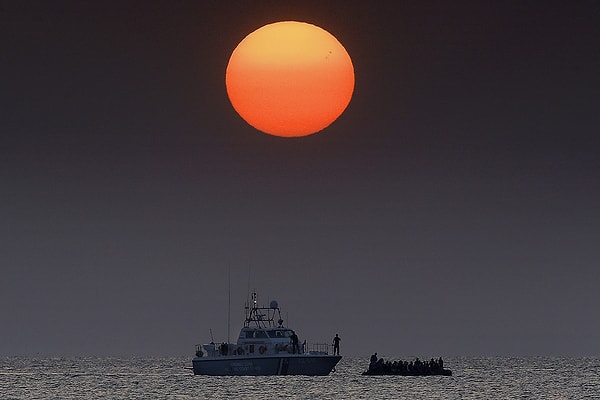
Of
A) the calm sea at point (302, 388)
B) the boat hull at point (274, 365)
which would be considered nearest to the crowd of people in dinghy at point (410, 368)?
the calm sea at point (302, 388)

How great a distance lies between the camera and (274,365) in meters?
143

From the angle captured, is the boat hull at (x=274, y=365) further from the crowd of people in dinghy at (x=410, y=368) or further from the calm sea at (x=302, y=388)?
the crowd of people in dinghy at (x=410, y=368)

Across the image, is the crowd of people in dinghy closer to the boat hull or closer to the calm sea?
the calm sea

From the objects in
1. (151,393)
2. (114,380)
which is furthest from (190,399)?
(114,380)

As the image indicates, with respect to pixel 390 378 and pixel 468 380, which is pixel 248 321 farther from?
pixel 468 380

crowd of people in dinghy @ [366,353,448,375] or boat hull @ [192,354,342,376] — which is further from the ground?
crowd of people in dinghy @ [366,353,448,375]

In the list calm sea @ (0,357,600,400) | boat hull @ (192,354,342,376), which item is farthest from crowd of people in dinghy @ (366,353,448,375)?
boat hull @ (192,354,342,376)

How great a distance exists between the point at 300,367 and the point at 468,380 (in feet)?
114

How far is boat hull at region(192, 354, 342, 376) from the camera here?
468 feet

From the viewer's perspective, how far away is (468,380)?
171 meters

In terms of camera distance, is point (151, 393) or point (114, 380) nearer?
point (151, 393)

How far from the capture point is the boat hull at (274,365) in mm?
142750

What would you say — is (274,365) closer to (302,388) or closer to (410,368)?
(302,388)

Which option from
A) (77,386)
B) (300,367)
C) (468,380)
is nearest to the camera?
(300,367)
